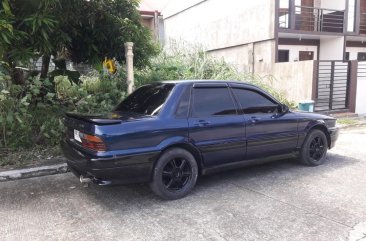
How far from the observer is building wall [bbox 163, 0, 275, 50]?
14.5 m

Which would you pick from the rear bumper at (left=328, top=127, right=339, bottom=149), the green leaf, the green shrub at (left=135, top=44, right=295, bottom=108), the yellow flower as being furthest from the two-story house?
the green leaf

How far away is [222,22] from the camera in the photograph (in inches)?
682

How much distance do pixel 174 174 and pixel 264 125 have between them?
65.4 inches

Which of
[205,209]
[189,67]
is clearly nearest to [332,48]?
[189,67]

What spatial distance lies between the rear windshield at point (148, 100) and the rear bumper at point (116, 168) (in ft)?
2.27

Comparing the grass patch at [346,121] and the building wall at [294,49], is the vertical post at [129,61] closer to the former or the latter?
the grass patch at [346,121]

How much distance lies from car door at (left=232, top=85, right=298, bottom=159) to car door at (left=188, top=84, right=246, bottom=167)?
0.52 feet

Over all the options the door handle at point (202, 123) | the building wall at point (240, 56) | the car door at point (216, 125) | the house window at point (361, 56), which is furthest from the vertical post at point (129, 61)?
the house window at point (361, 56)

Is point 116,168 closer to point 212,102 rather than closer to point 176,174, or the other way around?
point 176,174

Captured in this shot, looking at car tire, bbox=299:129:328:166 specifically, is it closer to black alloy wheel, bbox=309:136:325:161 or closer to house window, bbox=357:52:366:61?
black alloy wheel, bbox=309:136:325:161

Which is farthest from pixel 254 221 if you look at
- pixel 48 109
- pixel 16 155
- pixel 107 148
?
pixel 48 109

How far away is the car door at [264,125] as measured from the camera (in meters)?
5.19

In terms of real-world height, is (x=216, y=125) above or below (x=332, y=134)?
above

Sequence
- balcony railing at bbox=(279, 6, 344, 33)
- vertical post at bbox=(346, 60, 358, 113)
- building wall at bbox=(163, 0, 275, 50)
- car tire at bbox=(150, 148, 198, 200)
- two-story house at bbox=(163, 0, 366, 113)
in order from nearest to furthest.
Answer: car tire at bbox=(150, 148, 198, 200), two-story house at bbox=(163, 0, 366, 113), vertical post at bbox=(346, 60, 358, 113), building wall at bbox=(163, 0, 275, 50), balcony railing at bbox=(279, 6, 344, 33)
